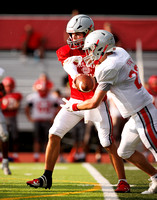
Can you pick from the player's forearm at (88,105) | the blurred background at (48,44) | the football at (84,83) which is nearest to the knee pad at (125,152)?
the player's forearm at (88,105)

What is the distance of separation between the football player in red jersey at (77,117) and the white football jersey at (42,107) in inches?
191

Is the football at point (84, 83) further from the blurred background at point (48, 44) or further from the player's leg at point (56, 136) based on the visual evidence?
the blurred background at point (48, 44)

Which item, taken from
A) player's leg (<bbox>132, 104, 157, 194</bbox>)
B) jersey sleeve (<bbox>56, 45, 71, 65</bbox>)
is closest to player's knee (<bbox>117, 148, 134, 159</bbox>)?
player's leg (<bbox>132, 104, 157, 194</bbox>)

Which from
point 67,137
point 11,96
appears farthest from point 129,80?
point 67,137

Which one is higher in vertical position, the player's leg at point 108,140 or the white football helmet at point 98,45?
the white football helmet at point 98,45

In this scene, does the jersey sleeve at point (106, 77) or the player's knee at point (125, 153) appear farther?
the player's knee at point (125, 153)

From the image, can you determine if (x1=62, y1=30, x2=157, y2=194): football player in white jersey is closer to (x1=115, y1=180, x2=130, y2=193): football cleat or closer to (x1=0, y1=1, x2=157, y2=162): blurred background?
(x1=115, y1=180, x2=130, y2=193): football cleat

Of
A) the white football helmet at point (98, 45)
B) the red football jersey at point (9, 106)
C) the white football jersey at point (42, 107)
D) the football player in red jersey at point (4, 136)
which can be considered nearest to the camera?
the white football helmet at point (98, 45)

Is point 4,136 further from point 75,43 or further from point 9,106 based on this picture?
point 9,106

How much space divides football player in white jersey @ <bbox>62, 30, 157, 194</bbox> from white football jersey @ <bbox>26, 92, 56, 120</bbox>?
525 cm

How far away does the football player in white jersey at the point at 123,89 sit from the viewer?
137 inches
